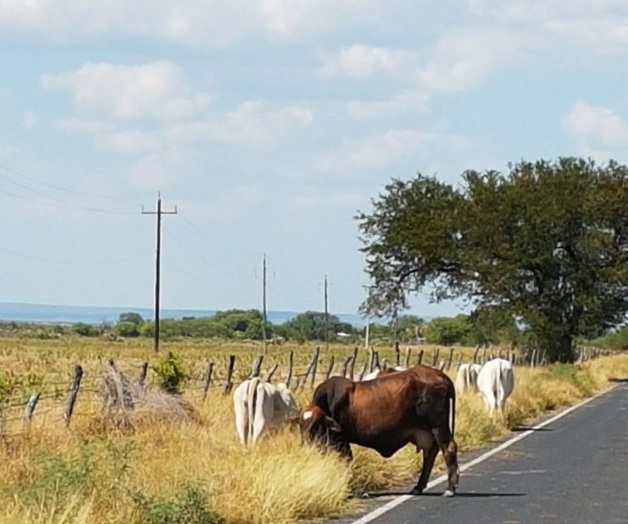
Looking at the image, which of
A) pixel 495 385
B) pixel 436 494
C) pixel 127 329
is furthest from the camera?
pixel 127 329

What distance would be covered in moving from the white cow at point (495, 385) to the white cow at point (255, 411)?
10.6 metres

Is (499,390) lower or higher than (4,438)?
higher

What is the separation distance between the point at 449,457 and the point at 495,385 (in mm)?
12414

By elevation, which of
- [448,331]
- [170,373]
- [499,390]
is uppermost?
[448,331]

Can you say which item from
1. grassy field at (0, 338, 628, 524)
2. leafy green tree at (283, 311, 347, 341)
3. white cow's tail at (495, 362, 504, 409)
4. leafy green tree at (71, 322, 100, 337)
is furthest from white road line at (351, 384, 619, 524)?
leafy green tree at (283, 311, 347, 341)

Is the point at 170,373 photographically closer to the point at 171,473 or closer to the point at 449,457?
the point at 449,457

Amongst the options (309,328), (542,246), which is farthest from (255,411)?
(309,328)

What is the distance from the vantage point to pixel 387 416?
17.1 m

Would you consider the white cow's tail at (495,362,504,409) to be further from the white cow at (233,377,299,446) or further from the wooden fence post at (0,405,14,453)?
the wooden fence post at (0,405,14,453)

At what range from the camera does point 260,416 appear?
18.3 meters

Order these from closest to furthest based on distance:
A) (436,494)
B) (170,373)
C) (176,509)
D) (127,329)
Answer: (176,509), (436,494), (170,373), (127,329)

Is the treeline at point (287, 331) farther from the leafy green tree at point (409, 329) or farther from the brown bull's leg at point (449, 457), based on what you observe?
the brown bull's leg at point (449, 457)

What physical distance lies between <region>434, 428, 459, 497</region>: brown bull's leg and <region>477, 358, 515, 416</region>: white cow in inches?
448

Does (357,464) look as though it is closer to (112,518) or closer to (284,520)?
(284,520)
